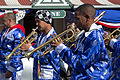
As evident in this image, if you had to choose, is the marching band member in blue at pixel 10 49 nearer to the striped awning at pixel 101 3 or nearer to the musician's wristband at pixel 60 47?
the musician's wristband at pixel 60 47

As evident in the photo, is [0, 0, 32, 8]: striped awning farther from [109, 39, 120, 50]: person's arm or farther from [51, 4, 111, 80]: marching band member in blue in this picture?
[51, 4, 111, 80]: marching band member in blue

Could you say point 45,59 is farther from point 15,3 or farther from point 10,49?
point 15,3

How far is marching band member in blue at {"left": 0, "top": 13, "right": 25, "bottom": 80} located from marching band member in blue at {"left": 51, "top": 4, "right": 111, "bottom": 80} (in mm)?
2004

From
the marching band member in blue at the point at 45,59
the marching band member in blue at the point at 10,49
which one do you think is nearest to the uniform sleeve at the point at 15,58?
the marching band member in blue at the point at 10,49

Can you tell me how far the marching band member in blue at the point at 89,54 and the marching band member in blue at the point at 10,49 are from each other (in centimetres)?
200

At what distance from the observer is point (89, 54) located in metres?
2.47

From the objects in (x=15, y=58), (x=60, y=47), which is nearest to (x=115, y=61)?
(x=60, y=47)

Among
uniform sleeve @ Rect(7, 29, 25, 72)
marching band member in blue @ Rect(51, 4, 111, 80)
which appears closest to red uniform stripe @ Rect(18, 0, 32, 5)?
uniform sleeve @ Rect(7, 29, 25, 72)

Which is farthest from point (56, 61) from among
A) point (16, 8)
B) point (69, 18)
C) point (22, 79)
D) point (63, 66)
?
point (69, 18)

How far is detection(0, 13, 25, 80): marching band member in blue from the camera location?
14.7 ft

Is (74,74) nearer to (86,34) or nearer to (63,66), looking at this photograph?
(86,34)

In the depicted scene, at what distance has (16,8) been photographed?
1109cm

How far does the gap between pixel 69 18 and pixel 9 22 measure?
795 centimetres

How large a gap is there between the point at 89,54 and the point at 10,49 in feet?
7.58
